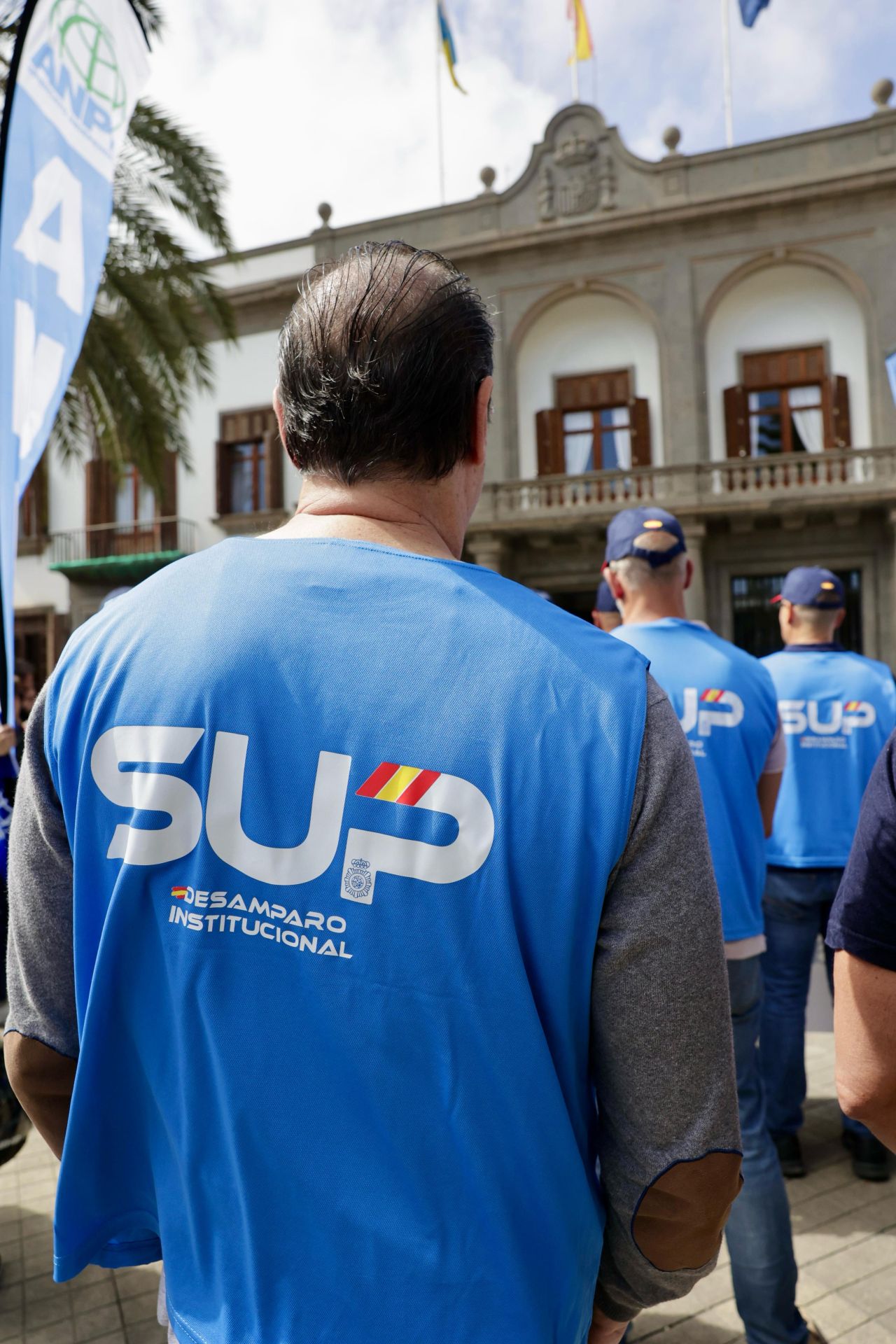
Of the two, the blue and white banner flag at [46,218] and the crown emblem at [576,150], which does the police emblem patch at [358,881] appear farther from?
the crown emblem at [576,150]

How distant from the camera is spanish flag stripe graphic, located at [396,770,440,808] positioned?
942 mm

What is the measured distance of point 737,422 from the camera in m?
15.3

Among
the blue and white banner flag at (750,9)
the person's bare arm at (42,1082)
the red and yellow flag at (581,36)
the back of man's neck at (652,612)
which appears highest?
the red and yellow flag at (581,36)

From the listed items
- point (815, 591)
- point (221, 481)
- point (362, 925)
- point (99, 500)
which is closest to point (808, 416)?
point (221, 481)

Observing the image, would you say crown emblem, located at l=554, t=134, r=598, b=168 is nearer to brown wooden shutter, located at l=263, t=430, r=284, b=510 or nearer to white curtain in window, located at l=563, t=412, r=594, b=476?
white curtain in window, located at l=563, t=412, r=594, b=476

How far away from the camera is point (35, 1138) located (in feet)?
13.1

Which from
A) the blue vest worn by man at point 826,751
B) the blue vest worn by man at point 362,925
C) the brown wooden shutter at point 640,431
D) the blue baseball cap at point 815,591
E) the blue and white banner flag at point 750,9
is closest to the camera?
the blue vest worn by man at point 362,925

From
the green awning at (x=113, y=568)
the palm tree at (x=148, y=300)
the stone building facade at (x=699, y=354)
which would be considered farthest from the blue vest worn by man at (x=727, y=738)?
the green awning at (x=113, y=568)

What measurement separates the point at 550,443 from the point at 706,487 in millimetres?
2689

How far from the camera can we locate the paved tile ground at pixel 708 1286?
2.49m

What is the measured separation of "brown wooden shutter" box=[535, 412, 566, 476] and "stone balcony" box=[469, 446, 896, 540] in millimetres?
404

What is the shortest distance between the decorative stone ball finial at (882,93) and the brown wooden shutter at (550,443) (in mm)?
6513

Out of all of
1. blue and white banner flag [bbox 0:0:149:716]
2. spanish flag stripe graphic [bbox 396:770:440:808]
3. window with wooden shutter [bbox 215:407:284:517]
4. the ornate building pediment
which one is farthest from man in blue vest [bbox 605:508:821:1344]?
window with wooden shutter [bbox 215:407:284:517]

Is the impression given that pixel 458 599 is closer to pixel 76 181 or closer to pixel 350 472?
pixel 350 472
